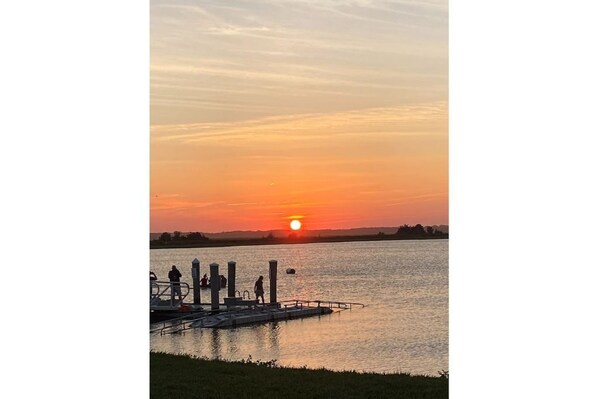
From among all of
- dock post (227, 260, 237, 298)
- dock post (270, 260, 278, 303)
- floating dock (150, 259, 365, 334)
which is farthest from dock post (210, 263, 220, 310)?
dock post (270, 260, 278, 303)

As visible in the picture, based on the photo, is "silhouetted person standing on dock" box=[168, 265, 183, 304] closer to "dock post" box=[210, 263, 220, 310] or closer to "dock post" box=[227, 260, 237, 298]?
"dock post" box=[210, 263, 220, 310]

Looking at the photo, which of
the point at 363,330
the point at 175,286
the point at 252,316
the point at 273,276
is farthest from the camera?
the point at 273,276

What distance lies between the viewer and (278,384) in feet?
16.2

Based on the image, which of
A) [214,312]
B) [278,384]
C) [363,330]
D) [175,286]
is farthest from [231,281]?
[278,384]

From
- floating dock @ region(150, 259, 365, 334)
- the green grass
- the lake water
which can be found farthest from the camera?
floating dock @ region(150, 259, 365, 334)

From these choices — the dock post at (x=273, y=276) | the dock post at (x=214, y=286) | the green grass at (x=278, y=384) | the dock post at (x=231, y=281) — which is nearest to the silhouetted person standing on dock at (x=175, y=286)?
the dock post at (x=214, y=286)

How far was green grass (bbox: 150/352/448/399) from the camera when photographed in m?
4.61

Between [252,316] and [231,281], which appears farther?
[231,281]

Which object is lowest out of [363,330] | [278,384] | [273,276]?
[363,330]

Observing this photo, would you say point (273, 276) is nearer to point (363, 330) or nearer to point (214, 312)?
point (214, 312)

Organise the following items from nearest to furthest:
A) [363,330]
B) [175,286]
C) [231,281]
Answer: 1. [363,330]
2. [175,286]
3. [231,281]

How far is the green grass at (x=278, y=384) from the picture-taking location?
4.61 metres
